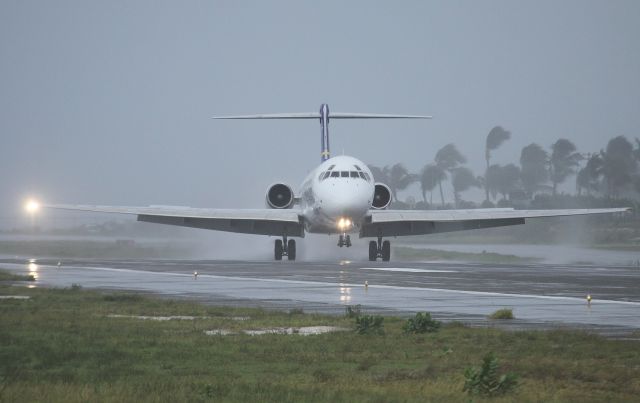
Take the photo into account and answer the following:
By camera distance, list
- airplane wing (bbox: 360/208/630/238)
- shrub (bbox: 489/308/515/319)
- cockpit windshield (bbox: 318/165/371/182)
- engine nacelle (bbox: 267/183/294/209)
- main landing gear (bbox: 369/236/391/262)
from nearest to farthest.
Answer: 1. shrub (bbox: 489/308/515/319)
2. cockpit windshield (bbox: 318/165/371/182)
3. airplane wing (bbox: 360/208/630/238)
4. main landing gear (bbox: 369/236/391/262)
5. engine nacelle (bbox: 267/183/294/209)

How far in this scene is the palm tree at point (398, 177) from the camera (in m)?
156

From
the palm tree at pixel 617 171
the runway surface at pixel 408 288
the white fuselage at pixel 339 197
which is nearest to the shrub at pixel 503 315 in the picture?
the runway surface at pixel 408 288

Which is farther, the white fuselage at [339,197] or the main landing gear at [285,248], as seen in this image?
the main landing gear at [285,248]

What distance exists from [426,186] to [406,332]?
125453 mm

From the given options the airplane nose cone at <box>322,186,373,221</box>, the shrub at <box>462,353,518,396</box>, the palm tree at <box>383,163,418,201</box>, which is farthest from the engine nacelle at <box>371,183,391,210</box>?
the palm tree at <box>383,163,418,201</box>

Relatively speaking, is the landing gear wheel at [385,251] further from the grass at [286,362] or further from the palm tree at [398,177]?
the palm tree at [398,177]

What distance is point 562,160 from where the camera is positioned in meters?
129

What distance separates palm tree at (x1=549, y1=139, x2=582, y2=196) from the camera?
419 ft

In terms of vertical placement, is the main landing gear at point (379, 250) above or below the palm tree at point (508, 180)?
below

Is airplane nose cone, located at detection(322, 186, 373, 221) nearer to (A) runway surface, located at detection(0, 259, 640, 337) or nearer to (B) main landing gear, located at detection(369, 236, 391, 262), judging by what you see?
(B) main landing gear, located at detection(369, 236, 391, 262)

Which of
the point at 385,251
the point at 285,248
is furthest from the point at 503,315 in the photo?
the point at 285,248

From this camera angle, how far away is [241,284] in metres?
34.8

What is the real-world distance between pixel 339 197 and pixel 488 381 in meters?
39.6

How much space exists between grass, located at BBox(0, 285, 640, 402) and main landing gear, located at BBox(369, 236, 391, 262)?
1400 inches
